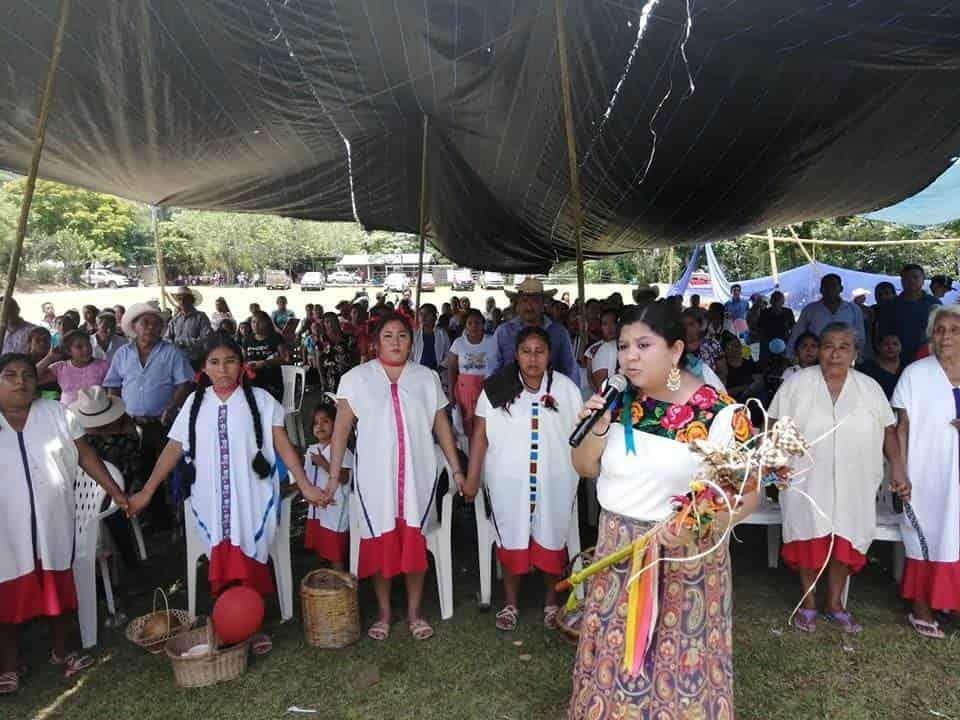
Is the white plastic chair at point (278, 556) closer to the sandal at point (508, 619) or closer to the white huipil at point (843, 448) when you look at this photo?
the sandal at point (508, 619)

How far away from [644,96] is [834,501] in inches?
109

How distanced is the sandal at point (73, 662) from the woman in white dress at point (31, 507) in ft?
0.05

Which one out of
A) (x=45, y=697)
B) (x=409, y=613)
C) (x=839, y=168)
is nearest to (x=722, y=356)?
(x=839, y=168)

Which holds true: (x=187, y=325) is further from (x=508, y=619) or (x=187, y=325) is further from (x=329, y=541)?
(x=508, y=619)

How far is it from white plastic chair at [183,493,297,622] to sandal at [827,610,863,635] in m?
3.03

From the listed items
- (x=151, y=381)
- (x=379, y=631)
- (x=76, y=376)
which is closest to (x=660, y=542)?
(x=379, y=631)

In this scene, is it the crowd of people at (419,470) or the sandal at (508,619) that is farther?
the sandal at (508,619)

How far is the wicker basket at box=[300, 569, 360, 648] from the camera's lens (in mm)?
3328

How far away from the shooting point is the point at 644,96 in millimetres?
4273

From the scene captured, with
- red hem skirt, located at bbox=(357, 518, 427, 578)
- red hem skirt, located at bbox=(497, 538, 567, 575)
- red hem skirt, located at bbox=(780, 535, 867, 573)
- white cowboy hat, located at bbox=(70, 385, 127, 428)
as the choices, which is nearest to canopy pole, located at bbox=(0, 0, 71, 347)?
white cowboy hat, located at bbox=(70, 385, 127, 428)

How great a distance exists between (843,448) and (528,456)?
164 cm

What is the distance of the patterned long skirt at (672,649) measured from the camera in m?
2.04

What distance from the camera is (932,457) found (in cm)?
327

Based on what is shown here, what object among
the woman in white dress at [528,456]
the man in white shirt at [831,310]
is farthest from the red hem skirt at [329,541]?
the man in white shirt at [831,310]
